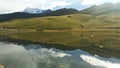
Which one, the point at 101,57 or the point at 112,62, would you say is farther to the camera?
the point at 101,57

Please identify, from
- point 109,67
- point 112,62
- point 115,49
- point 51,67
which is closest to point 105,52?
point 115,49

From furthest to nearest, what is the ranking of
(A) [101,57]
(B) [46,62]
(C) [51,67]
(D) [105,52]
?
(D) [105,52], (A) [101,57], (B) [46,62], (C) [51,67]

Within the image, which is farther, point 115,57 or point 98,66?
point 115,57

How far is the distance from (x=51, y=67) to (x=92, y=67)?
10932 millimetres

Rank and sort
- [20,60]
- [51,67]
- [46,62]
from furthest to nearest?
[20,60] < [46,62] < [51,67]

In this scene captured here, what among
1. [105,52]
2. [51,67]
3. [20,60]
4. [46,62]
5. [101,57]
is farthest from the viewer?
[105,52]

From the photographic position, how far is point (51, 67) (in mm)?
58844

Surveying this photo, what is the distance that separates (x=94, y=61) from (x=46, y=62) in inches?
582

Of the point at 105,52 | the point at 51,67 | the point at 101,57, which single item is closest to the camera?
the point at 51,67

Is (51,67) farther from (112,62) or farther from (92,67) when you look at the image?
(112,62)

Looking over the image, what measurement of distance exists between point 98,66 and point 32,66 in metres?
17.8

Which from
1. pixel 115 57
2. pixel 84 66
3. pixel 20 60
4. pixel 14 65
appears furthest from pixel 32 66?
pixel 115 57

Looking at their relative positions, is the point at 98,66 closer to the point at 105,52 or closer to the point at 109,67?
the point at 109,67

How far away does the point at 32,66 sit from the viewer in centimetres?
6147
